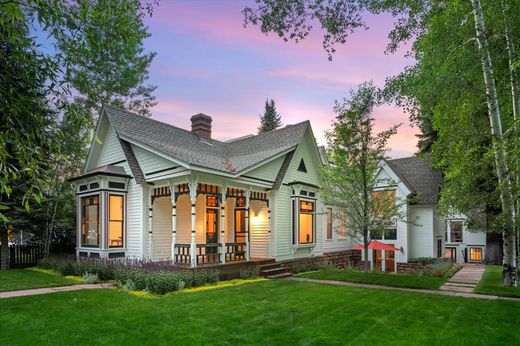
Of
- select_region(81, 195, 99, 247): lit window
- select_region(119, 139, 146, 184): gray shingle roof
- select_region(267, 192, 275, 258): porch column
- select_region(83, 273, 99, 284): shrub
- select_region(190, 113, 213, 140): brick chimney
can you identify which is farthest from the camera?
select_region(190, 113, 213, 140): brick chimney

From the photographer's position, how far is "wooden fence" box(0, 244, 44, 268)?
15.7 meters

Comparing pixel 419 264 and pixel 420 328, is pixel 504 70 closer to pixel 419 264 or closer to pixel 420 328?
pixel 420 328

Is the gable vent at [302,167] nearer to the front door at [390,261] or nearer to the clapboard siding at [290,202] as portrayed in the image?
the clapboard siding at [290,202]

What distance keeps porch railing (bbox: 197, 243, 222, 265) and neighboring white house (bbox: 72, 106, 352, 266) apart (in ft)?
0.12

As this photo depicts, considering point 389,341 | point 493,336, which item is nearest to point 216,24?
point 389,341

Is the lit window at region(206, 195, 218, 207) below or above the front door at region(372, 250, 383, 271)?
above

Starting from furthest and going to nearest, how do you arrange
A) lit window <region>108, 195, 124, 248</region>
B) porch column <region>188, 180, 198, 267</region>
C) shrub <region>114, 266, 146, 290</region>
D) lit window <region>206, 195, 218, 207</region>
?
lit window <region>206, 195, 218, 207</region>, lit window <region>108, 195, 124, 248</region>, porch column <region>188, 180, 198, 267</region>, shrub <region>114, 266, 146, 290</region>

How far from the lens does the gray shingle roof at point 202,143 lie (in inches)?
536

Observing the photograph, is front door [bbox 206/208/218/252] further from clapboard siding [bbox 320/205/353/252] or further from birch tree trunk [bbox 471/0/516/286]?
birch tree trunk [bbox 471/0/516/286]

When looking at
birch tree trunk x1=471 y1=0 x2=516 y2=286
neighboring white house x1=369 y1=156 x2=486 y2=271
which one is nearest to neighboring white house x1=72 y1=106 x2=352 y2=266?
neighboring white house x1=369 y1=156 x2=486 y2=271

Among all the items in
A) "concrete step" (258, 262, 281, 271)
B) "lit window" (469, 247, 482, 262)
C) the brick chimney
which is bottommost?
"lit window" (469, 247, 482, 262)

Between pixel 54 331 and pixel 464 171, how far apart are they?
36.4 ft

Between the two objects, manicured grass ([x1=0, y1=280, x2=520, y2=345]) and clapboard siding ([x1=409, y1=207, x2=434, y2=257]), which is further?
clapboard siding ([x1=409, y1=207, x2=434, y2=257])

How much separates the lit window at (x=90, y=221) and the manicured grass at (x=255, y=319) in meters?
5.19
